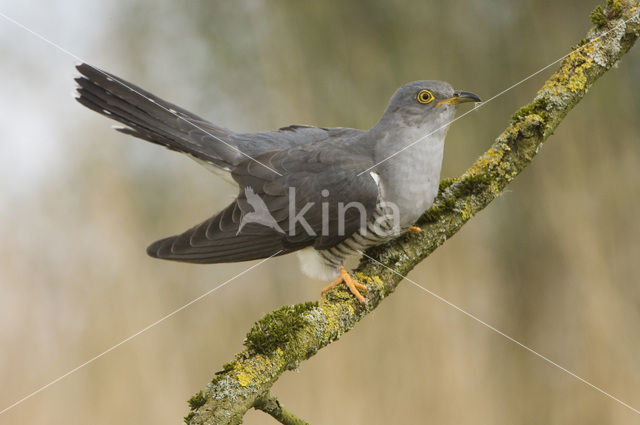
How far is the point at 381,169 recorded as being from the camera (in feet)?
7.85

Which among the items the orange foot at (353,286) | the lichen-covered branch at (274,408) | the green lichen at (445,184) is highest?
the green lichen at (445,184)

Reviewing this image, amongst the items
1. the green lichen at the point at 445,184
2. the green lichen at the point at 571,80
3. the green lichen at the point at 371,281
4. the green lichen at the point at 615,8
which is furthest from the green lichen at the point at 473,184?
the green lichen at the point at 615,8

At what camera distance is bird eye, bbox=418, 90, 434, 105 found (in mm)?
2383

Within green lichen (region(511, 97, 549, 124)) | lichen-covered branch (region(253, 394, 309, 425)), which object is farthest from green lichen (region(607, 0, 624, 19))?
lichen-covered branch (region(253, 394, 309, 425))

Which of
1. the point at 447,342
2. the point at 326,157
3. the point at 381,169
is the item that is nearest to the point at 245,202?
the point at 326,157

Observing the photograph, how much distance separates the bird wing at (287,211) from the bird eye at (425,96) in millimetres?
302

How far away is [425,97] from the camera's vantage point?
239 centimetres

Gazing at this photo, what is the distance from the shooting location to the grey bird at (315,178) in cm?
230

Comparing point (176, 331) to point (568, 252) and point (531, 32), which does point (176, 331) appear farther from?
point (531, 32)

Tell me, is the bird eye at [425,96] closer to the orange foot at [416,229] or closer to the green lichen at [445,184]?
the green lichen at [445,184]

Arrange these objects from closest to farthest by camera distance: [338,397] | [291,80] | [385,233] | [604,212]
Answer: [385,233] < [338,397] < [604,212] < [291,80]

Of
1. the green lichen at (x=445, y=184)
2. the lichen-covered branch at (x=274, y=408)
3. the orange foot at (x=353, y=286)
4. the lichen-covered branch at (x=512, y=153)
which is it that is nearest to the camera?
the lichen-covered branch at (x=274, y=408)

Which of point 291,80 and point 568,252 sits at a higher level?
point 291,80

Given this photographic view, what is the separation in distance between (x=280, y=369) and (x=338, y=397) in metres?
1.57
